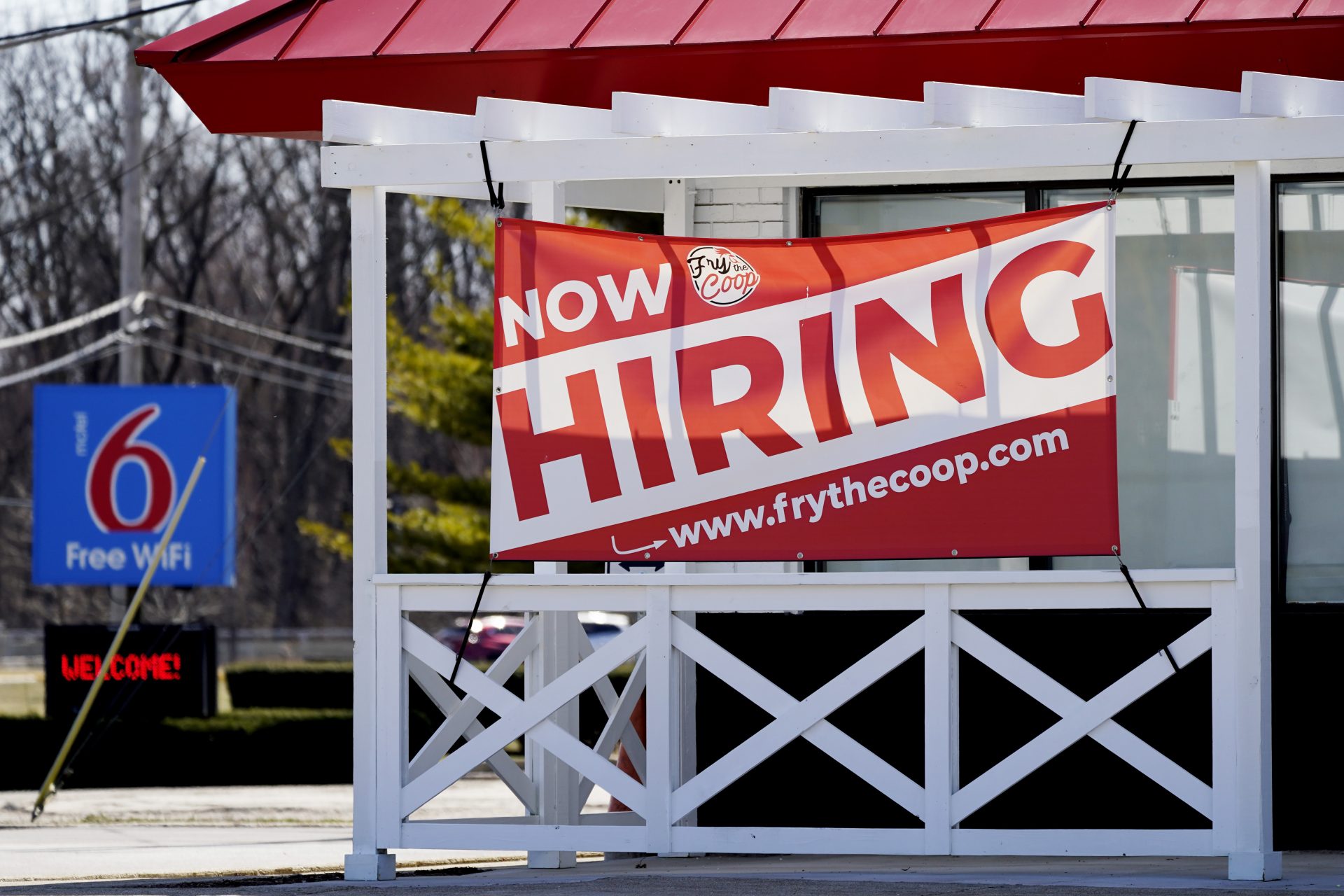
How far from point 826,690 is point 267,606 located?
39.7 m

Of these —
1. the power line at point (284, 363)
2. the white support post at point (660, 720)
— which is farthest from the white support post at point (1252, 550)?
the power line at point (284, 363)

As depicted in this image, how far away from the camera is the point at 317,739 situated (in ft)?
58.0

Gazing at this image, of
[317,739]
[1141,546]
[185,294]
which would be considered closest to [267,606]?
[185,294]

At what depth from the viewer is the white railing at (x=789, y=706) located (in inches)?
268

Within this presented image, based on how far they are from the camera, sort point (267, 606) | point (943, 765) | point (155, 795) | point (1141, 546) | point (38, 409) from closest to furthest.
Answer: point (943, 765), point (1141, 546), point (155, 795), point (38, 409), point (267, 606)

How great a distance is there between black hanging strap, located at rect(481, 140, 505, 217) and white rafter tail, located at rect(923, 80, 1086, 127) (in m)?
1.65

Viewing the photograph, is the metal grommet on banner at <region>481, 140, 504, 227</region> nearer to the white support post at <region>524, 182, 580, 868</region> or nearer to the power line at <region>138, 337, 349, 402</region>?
the white support post at <region>524, 182, 580, 868</region>

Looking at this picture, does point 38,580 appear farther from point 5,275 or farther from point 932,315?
point 5,275

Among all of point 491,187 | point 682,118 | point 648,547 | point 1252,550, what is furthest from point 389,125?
point 1252,550

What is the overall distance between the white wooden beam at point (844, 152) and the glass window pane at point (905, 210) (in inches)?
75.7

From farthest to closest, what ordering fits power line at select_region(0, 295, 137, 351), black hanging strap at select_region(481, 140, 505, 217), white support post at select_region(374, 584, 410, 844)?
power line at select_region(0, 295, 137, 351)
white support post at select_region(374, 584, 410, 844)
black hanging strap at select_region(481, 140, 505, 217)

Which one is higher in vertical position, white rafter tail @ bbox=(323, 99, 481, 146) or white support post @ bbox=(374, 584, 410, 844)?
white rafter tail @ bbox=(323, 99, 481, 146)

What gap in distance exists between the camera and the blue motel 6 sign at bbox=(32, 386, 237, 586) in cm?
1664

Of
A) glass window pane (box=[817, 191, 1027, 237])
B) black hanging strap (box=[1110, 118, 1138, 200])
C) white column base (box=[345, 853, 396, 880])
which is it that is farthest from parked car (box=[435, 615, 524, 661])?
black hanging strap (box=[1110, 118, 1138, 200])
